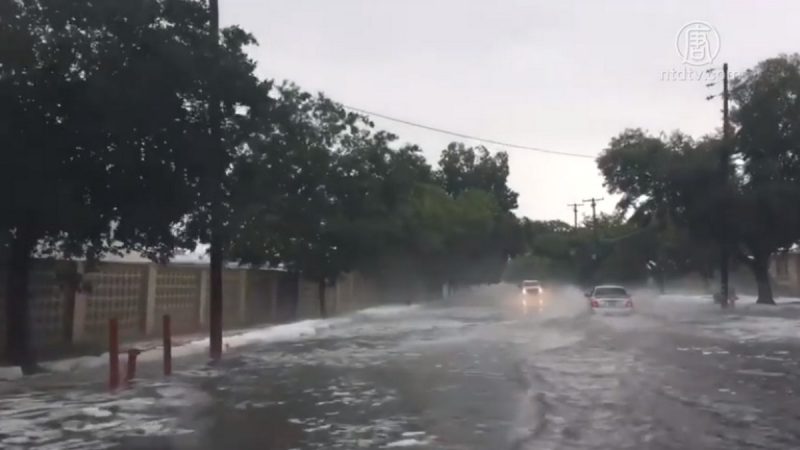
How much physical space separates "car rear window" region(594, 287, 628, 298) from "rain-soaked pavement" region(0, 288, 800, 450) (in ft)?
51.2

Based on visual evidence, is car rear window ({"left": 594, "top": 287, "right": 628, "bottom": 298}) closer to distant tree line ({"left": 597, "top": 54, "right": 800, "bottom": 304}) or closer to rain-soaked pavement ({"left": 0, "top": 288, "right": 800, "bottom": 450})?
distant tree line ({"left": 597, "top": 54, "right": 800, "bottom": 304})

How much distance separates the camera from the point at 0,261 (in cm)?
1847

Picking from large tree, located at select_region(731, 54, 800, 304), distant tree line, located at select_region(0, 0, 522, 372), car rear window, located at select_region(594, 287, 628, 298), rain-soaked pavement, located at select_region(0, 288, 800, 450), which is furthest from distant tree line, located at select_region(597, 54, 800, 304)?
distant tree line, located at select_region(0, 0, 522, 372)

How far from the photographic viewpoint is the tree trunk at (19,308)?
17609 millimetres

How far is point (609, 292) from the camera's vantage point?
40.3 metres

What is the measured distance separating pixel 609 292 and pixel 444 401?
2774cm

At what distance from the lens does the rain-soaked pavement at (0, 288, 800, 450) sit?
1064 cm

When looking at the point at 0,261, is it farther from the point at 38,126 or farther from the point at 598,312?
the point at 598,312

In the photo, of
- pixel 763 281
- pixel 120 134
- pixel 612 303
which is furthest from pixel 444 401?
pixel 763 281

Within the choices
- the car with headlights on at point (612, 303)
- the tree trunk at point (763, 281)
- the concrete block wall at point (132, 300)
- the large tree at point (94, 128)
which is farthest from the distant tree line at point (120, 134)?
the tree trunk at point (763, 281)

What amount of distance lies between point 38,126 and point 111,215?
207cm

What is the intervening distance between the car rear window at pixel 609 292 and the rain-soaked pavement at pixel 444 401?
15617 mm

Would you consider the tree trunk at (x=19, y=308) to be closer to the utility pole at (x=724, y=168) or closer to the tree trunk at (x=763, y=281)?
the utility pole at (x=724, y=168)

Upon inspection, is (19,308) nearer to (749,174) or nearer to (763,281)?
(749,174)
